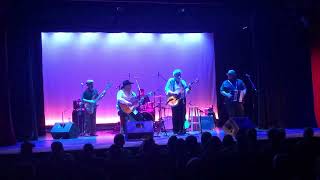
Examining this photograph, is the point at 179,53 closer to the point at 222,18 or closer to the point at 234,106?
the point at 222,18

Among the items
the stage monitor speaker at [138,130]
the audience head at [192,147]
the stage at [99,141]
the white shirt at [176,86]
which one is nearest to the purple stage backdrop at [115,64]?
the stage at [99,141]

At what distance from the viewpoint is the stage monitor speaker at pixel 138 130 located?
10.5 m

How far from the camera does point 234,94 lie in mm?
12242

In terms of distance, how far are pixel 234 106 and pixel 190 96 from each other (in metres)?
2.28

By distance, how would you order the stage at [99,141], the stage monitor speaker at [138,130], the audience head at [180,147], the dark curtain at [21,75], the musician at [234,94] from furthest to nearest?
the musician at [234,94]
the dark curtain at [21,75]
the stage monitor speaker at [138,130]
the stage at [99,141]
the audience head at [180,147]

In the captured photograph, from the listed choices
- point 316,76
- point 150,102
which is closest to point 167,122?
point 150,102

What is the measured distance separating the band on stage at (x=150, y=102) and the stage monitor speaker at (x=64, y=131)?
62 centimetres

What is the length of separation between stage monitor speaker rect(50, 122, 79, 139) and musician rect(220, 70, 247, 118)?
411 cm

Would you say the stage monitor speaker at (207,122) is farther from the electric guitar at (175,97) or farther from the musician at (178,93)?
the electric guitar at (175,97)

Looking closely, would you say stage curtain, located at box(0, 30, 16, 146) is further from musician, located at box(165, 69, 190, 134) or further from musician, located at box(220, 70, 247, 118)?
musician, located at box(220, 70, 247, 118)

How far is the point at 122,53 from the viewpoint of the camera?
14.0m

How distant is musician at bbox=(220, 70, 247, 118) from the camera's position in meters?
12.2

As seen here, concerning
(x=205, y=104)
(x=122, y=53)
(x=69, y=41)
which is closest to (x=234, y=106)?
(x=205, y=104)

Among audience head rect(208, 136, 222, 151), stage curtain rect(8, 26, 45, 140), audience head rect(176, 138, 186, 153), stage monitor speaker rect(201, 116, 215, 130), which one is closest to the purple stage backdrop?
stage curtain rect(8, 26, 45, 140)
